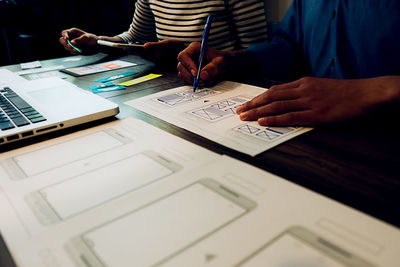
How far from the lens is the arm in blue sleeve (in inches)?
40.4

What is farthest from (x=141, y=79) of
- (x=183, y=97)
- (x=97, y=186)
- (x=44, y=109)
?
(x=97, y=186)

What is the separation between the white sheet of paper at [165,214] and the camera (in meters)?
0.31

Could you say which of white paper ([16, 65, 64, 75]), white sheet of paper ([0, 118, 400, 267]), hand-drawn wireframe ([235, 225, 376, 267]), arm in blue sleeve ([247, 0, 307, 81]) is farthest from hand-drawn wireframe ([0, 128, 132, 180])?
white paper ([16, 65, 64, 75])

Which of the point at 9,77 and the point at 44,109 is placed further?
the point at 9,77

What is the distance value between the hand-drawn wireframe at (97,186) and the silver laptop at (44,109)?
0.64 feet

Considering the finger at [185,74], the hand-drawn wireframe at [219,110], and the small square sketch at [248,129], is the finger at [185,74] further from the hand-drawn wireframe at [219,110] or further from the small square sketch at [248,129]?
Result: the small square sketch at [248,129]

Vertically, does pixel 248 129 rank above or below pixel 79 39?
below

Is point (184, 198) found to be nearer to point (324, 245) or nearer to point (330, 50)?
point (324, 245)

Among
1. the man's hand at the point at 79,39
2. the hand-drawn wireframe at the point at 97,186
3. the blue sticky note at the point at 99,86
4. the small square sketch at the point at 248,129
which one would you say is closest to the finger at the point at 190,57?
the blue sticky note at the point at 99,86

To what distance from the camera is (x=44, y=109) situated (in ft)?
2.21

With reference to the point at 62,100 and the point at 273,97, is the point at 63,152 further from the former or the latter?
the point at 273,97

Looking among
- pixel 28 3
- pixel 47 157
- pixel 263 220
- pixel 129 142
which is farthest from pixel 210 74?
pixel 28 3

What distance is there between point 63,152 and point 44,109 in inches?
7.1

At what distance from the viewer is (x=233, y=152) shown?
0.51 m
